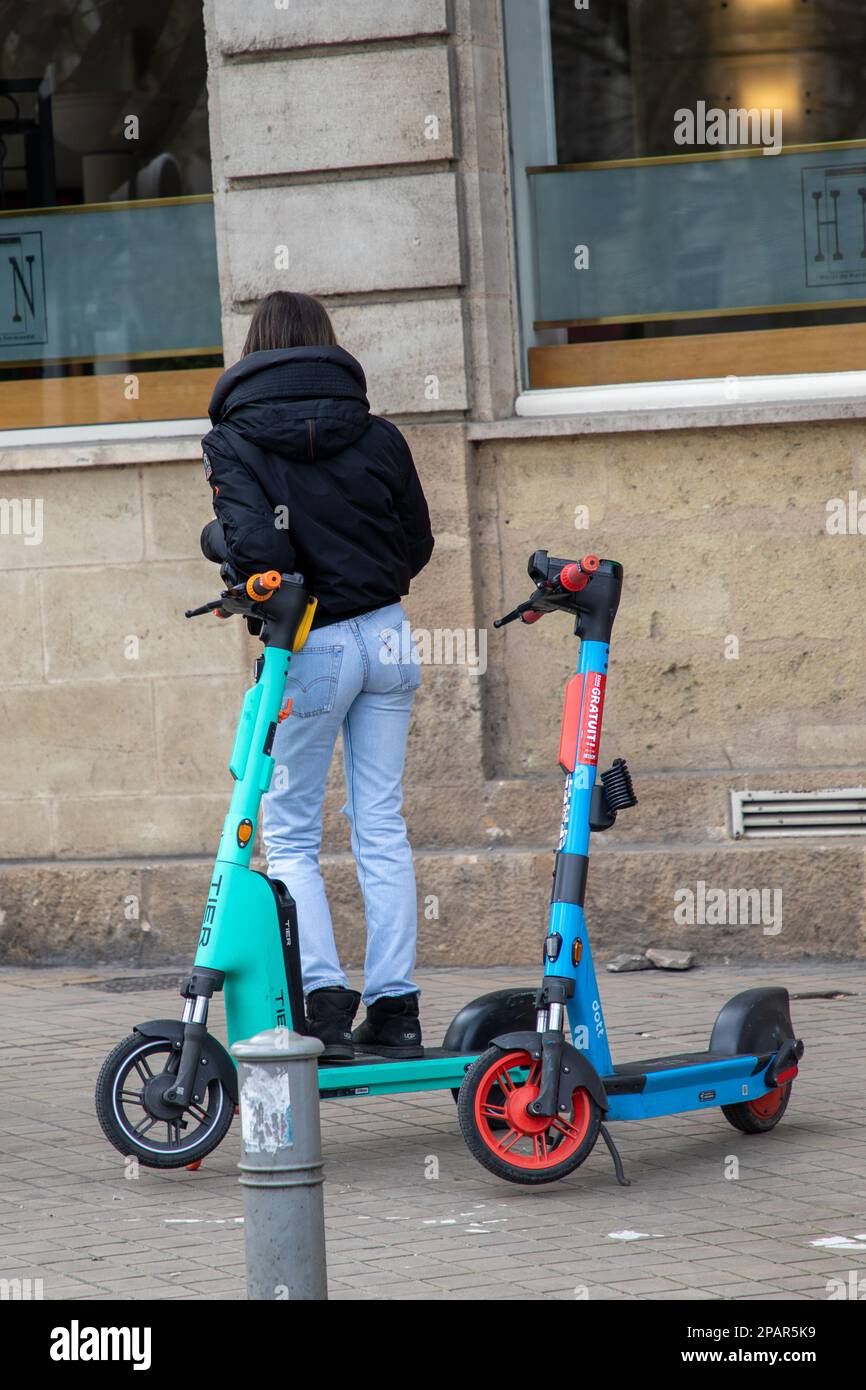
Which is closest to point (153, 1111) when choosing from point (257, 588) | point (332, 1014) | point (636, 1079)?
point (332, 1014)

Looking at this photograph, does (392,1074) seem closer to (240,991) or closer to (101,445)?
(240,991)

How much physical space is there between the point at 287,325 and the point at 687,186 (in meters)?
3.51

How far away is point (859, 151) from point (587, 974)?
4506 millimetres

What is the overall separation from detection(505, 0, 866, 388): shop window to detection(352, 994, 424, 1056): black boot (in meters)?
3.74

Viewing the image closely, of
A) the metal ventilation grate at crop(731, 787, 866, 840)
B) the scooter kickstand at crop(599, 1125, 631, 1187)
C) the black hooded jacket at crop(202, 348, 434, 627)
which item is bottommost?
the scooter kickstand at crop(599, 1125, 631, 1187)

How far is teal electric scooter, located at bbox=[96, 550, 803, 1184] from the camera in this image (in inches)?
192

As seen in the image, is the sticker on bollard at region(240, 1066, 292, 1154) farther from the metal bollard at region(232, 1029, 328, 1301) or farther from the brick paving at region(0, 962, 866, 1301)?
the brick paving at region(0, 962, 866, 1301)

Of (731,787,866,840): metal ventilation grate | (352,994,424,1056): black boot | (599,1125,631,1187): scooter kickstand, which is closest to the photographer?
(599,1125,631,1187): scooter kickstand

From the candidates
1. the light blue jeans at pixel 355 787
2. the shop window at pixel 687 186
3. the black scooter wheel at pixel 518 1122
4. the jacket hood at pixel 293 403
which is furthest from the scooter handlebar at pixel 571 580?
the shop window at pixel 687 186

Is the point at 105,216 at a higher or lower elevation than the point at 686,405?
higher

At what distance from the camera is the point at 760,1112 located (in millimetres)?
5488

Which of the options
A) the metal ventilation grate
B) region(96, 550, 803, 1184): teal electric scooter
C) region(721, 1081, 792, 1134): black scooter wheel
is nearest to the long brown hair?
region(96, 550, 803, 1184): teal electric scooter

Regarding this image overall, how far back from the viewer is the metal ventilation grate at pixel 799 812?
26.1ft
